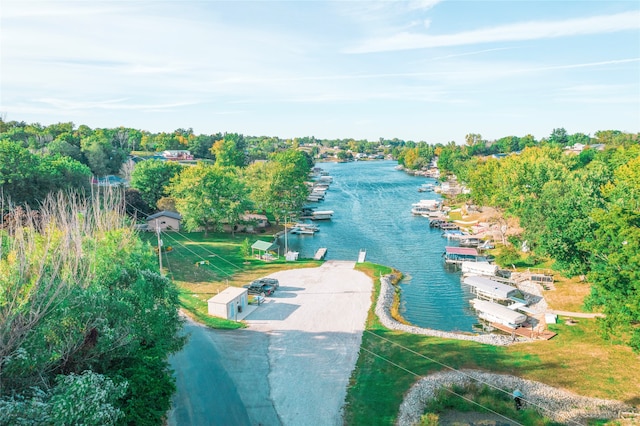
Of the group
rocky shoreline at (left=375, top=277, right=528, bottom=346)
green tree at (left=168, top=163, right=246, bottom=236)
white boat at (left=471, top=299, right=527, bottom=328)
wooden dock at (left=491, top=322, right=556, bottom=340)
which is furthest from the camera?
green tree at (left=168, top=163, right=246, bottom=236)

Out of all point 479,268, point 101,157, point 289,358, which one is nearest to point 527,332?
point 479,268

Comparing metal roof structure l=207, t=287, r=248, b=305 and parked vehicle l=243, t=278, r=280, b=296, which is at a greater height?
metal roof structure l=207, t=287, r=248, b=305

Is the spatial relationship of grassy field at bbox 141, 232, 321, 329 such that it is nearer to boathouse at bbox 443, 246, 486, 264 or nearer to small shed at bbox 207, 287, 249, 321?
small shed at bbox 207, 287, 249, 321

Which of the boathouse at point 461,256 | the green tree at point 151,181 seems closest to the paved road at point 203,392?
the boathouse at point 461,256

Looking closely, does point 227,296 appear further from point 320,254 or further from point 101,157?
point 101,157

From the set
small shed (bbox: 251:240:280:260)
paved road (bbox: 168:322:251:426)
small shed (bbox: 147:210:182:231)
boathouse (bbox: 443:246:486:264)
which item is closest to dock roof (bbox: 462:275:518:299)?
boathouse (bbox: 443:246:486:264)

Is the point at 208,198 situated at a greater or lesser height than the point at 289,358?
greater

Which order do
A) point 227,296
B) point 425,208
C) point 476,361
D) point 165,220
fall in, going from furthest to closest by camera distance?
point 425,208, point 165,220, point 227,296, point 476,361
